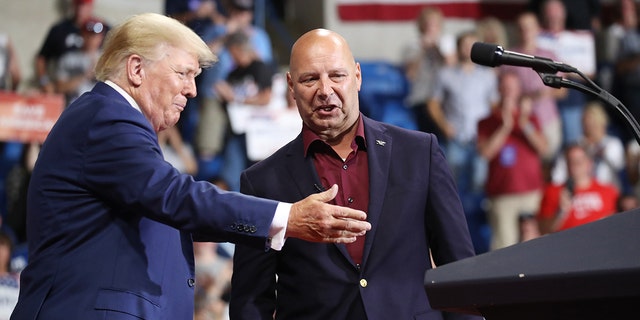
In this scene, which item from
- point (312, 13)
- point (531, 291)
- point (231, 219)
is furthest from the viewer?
point (312, 13)

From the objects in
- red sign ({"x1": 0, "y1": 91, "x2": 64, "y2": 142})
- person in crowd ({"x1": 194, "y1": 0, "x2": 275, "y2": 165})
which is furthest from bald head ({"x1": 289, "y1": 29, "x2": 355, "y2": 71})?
person in crowd ({"x1": 194, "y1": 0, "x2": 275, "y2": 165})

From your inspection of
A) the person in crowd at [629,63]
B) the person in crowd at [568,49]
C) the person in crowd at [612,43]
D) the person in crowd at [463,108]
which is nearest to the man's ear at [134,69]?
the person in crowd at [463,108]

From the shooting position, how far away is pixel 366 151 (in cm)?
288

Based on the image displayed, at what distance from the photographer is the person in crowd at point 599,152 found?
24.3 ft

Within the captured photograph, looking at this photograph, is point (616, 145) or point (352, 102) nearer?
point (352, 102)

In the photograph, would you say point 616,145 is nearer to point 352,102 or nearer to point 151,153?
point 352,102

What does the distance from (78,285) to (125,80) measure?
540mm

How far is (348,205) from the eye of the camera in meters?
2.79

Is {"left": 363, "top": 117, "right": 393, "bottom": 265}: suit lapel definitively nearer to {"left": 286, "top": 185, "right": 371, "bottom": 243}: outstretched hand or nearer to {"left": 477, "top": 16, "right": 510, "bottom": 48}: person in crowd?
{"left": 286, "top": 185, "right": 371, "bottom": 243}: outstretched hand

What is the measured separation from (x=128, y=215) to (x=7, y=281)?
367cm

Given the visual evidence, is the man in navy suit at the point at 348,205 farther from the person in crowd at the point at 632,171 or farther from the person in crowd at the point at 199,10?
the person in crowd at the point at 632,171

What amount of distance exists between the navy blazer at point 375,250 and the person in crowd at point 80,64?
3690mm

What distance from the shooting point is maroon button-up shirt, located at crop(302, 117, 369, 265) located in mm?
2803

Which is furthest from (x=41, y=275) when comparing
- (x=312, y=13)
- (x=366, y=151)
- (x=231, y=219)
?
(x=312, y=13)
